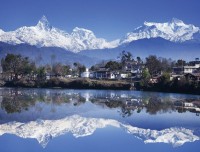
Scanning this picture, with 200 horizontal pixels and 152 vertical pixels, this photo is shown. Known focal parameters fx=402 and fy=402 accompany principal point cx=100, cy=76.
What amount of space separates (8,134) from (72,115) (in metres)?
10.3

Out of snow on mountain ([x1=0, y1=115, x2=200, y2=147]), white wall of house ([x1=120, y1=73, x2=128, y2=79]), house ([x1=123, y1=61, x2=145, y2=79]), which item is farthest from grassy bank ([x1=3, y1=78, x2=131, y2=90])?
snow on mountain ([x1=0, y1=115, x2=200, y2=147])

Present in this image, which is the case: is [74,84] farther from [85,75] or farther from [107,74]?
[85,75]

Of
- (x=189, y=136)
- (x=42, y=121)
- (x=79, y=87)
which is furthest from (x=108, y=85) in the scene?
(x=189, y=136)

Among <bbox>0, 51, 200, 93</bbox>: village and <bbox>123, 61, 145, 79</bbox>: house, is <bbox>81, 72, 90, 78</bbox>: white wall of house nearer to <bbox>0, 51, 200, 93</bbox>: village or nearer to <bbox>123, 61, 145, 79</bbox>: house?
<bbox>0, 51, 200, 93</bbox>: village

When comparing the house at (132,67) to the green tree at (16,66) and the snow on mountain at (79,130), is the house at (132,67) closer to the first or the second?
the green tree at (16,66)

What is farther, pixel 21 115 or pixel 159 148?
pixel 21 115

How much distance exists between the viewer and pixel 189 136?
20.9 metres

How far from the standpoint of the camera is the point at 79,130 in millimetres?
22250

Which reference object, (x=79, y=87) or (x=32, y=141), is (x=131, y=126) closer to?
(x=32, y=141)

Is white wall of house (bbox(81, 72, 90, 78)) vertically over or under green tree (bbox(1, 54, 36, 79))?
under

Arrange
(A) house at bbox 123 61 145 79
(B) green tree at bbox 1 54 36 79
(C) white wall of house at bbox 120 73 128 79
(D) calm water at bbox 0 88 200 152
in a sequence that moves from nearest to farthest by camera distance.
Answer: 1. (D) calm water at bbox 0 88 200 152
2. (B) green tree at bbox 1 54 36 79
3. (C) white wall of house at bbox 120 73 128 79
4. (A) house at bbox 123 61 145 79

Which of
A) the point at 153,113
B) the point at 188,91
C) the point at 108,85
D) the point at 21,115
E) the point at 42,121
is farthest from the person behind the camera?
the point at 108,85

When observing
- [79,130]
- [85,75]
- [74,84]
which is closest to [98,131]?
[79,130]

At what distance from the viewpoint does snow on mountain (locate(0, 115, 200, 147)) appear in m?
20.0
